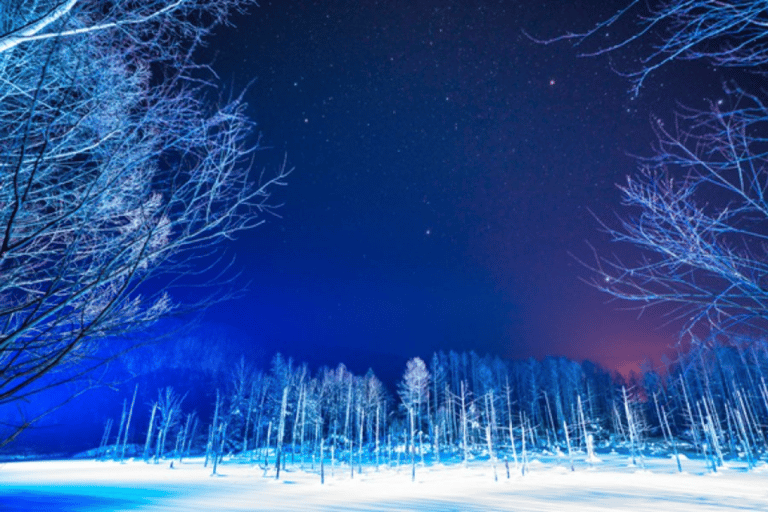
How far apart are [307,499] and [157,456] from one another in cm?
2862

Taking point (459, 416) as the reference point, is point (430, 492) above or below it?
below

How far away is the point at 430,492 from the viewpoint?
18.0m

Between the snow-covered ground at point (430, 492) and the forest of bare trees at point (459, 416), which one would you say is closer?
the snow-covered ground at point (430, 492)

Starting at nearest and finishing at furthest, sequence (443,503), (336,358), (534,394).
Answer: (443,503) < (534,394) < (336,358)

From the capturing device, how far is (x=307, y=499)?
15.5m

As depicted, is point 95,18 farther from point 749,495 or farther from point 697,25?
point 749,495

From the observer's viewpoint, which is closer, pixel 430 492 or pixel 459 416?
pixel 430 492

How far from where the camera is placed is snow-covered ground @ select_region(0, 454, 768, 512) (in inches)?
524

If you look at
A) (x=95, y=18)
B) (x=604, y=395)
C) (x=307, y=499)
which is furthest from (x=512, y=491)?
(x=604, y=395)

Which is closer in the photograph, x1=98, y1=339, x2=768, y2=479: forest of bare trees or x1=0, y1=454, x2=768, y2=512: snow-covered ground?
x1=0, y1=454, x2=768, y2=512: snow-covered ground

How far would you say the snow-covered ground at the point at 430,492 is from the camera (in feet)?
43.7

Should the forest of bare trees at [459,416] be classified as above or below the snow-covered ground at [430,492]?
above

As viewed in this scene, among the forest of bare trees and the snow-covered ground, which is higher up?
the forest of bare trees

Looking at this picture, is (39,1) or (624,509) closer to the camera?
(39,1)
